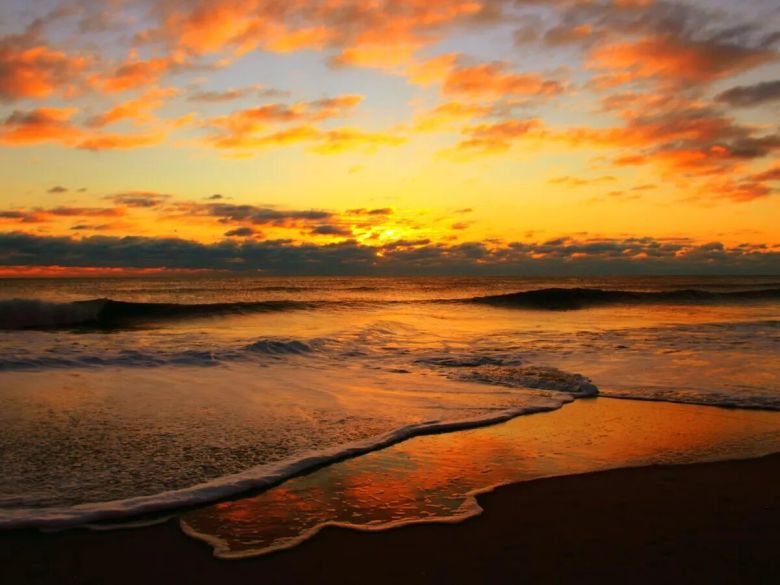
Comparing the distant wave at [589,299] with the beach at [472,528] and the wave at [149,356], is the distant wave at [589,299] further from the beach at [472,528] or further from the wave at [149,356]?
the beach at [472,528]

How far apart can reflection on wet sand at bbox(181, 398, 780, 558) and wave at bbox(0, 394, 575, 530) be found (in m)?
0.12

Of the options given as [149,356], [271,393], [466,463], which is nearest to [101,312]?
A: [149,356]

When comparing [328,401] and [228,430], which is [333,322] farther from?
[228,430]

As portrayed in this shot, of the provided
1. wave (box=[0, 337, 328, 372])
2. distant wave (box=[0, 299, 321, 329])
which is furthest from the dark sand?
distant wave (box=[0, 299, 321, 329])

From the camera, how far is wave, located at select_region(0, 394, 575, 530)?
4016mm

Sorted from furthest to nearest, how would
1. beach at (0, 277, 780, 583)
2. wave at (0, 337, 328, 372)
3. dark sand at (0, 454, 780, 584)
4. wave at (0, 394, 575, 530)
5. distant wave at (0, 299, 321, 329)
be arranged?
1. distant wave at (0, 299, 321, 329)
2. wave at (0, 337, 328, 372)
3. wave at (0, 394, 575, 530)
4. beach at (0, 277, 780, 583)
5. dark sand at (0, 454, 780, 584)

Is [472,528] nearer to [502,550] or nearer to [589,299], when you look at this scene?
[502,550]

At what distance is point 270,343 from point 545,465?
9314mm

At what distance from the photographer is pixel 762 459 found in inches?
215

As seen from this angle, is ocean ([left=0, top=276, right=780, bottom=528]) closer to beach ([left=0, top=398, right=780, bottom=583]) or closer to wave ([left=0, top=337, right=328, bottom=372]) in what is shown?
wave ([left=0, top=337, right=328, bottom=372])

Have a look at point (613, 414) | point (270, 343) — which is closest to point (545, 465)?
point (613, 414)

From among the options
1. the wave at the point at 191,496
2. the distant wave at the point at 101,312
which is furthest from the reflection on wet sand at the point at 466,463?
the distant wave at the point at 101,312

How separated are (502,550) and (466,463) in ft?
5.69

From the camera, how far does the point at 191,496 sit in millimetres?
4430
